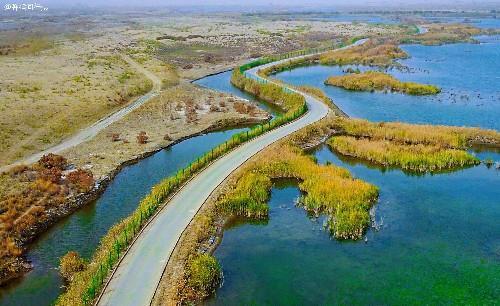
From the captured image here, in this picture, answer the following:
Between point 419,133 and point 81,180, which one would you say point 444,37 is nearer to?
point 419,133

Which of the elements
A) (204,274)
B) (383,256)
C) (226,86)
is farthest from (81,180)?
(226,86)

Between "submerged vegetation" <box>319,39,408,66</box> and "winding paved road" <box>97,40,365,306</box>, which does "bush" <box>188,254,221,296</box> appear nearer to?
"winding paved road" <box>97,40,365,306</box>

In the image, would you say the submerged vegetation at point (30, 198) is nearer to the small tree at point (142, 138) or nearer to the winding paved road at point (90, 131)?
the winding paved road at point (90, 131)

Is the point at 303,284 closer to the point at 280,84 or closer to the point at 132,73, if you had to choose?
the point at 280,84

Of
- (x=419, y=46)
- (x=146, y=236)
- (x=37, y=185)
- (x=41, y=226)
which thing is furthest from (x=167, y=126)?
(x=419, y=46)

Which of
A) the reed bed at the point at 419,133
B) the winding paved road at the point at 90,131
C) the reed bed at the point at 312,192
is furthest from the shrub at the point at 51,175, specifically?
the reed bed at the point at 419,133
